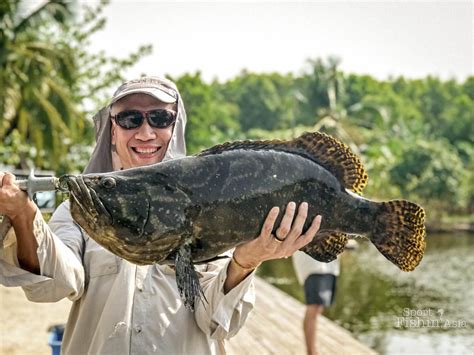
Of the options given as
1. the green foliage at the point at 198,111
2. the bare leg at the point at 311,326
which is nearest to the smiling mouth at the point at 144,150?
the bare leg at the point at 311,326

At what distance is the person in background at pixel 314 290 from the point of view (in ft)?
24.0

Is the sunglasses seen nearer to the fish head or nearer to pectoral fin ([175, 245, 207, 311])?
the fish head

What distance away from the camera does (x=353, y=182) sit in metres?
2.55

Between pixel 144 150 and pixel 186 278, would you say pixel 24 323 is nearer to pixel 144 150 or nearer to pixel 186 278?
pixel 144 150

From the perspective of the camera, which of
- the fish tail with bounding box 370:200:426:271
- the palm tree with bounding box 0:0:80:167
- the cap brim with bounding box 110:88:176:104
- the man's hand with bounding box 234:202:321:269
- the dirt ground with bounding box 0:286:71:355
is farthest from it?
the palm tree with bounding box 0:0:80:167

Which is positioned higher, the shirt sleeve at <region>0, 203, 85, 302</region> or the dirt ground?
the shirt sleeve at <region>0, 203, 85, 302</region>

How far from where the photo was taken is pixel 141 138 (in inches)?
111

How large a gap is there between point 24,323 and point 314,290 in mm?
4523

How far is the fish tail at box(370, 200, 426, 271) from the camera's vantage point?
2568mm

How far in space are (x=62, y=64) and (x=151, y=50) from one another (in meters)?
3.27

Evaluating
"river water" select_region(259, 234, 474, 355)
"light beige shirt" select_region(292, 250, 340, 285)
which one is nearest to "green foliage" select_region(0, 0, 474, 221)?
"river water" select_region(259, 234, 474, 355)

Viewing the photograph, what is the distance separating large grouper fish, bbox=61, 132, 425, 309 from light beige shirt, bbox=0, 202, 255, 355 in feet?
1.41

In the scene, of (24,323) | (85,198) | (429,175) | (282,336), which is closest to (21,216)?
(85,198)

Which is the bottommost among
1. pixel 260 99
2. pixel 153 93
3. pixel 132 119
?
pixel 132 119
